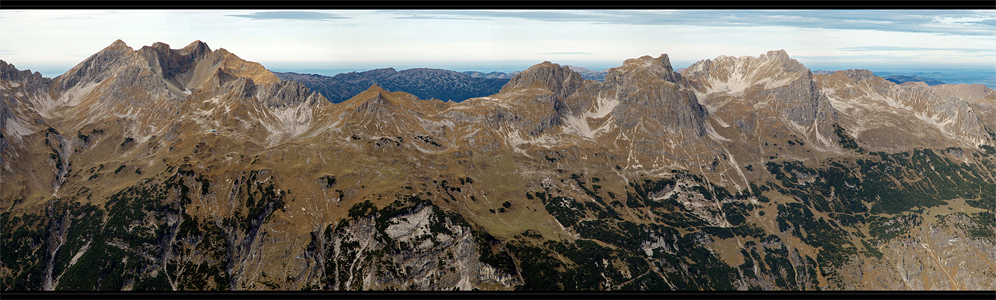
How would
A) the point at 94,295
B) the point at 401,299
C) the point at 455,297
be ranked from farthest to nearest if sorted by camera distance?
1. the point at 401,299
2. the point at 455,297
3. the point at 94,295

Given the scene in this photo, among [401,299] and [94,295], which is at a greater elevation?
[94,295]
